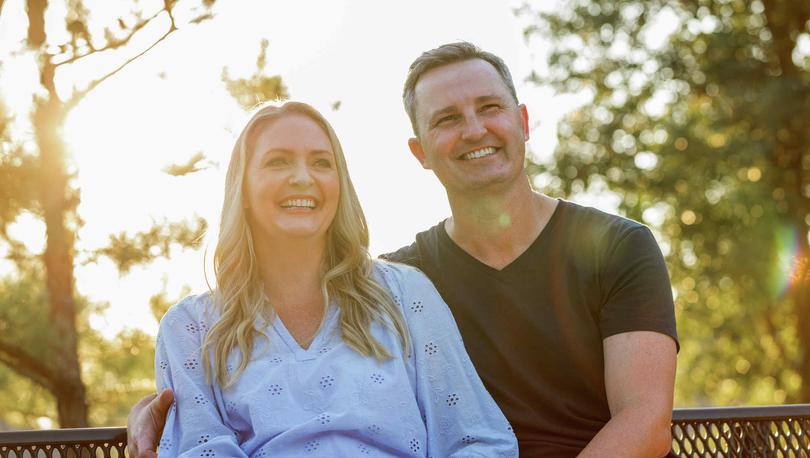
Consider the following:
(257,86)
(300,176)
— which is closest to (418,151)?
(300,176)

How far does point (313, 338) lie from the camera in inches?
122

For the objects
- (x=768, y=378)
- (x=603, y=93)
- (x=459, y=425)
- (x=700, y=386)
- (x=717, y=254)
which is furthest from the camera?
(x=700, y=386)

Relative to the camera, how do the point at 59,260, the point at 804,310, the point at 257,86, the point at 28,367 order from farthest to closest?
1. the point at 804,310
2. the point at 28,367
3. the point at 59,260
4. the point at 257,86

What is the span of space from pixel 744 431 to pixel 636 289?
67 centimetres

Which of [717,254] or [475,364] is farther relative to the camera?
[717,254]

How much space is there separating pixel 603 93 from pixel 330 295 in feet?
44.2

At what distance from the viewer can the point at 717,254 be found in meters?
14.8

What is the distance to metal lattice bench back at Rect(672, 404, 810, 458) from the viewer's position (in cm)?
335

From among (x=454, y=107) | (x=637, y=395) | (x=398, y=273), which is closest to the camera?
(x=637, y=395)

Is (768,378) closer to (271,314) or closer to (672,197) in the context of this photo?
(672,197)

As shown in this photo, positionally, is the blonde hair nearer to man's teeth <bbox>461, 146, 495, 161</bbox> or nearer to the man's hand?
the man's hand

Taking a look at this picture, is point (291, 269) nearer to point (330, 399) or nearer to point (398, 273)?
point (398, 273)

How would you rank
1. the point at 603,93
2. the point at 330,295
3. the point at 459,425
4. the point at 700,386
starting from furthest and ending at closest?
the point at 700,386
the point at 603,93
the point at 330,295
the point at 459,425

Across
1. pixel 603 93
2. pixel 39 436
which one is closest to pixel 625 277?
pixel 39 436
